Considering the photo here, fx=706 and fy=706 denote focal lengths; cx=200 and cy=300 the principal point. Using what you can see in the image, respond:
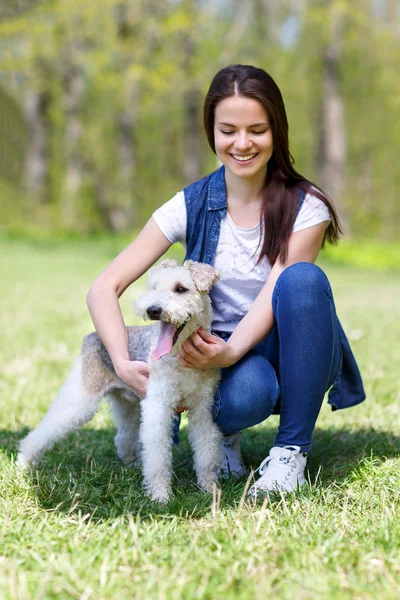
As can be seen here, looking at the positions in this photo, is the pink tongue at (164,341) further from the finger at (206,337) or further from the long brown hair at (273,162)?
the long brown hair at (273,162)

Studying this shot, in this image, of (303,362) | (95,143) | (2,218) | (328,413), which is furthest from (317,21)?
(303,362)

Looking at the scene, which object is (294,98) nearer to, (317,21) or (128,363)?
(317,21)

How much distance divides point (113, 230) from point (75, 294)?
39.3ft

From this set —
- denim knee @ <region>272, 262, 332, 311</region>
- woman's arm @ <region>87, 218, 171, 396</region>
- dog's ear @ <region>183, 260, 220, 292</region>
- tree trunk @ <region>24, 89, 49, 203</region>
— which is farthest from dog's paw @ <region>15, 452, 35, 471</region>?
tree trunk @ <region>24, 89, 49, 203</region>

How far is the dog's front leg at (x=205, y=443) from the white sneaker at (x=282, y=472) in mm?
197

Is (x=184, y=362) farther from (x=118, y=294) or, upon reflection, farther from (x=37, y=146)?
(x=37, y=146)

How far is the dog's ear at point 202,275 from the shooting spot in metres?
2.66

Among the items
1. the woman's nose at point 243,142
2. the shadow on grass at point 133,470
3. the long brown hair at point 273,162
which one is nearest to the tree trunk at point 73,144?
the shadow on grass at point 133,470

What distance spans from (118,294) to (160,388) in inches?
18.6

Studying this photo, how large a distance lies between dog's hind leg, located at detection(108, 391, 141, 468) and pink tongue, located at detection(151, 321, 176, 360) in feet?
2.21

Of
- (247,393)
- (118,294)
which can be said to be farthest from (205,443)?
(118,294)

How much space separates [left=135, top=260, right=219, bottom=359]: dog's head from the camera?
8.12ft

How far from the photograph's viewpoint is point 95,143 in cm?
2509

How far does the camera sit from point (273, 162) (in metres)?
3.07
